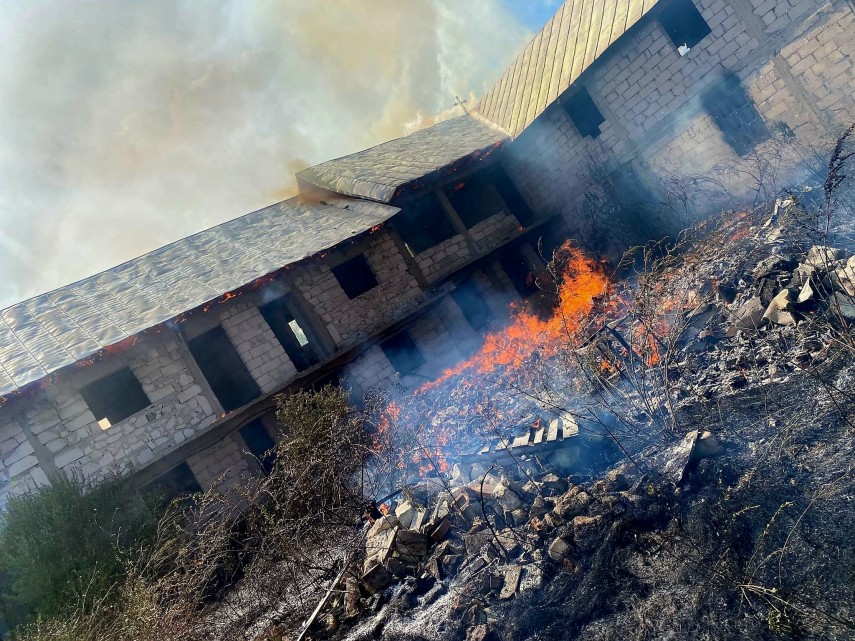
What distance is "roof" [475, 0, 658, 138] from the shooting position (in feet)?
40.5

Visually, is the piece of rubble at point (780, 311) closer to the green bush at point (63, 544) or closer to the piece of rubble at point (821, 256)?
the piece of rubble at point (821, 256)

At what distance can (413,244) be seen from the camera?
15758 millimetres

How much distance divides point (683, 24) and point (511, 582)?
12.5m

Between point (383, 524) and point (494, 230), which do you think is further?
point (494, 230)

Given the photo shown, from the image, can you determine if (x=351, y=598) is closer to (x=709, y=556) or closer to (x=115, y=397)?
(x=709, y=556)

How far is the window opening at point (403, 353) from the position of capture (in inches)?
570

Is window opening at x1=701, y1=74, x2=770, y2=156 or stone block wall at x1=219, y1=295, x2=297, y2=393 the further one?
stone block wall at x1=219, y1=295, x2=297, y2=393

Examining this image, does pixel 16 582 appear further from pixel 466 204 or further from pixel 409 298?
pixel 466 204

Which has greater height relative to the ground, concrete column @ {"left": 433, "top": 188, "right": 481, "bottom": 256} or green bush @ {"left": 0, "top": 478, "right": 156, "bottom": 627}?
concrete column @ {"left": 433, "top": 188, "right": 481, "bottom": 256}

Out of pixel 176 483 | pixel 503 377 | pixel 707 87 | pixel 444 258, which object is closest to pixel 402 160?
pixel 444 258

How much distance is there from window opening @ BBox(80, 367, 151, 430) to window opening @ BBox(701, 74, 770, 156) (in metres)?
14.6

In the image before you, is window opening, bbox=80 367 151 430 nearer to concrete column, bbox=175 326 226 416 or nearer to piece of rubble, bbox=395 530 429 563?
concrete column, bbox=175 326 226 416

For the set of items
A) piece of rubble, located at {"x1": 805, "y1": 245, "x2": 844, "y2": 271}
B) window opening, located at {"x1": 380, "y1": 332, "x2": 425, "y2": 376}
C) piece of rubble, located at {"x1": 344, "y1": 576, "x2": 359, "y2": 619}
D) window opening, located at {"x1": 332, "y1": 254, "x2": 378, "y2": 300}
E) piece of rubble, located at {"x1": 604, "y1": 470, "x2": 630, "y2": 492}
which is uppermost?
window opening, located at {"x1": 332, "y1": 254, "x2": 378, "y2": 300}

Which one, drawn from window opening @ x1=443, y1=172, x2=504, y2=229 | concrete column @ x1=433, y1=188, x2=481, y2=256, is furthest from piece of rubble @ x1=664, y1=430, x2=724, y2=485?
window opening @ x1=443, y1=172, x2=504, y2=229
